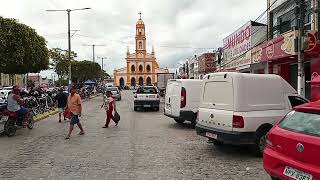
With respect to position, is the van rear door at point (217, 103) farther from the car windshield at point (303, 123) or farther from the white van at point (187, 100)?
the white van at point (187, 100)

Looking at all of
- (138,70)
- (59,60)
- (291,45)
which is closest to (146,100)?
(291,45)

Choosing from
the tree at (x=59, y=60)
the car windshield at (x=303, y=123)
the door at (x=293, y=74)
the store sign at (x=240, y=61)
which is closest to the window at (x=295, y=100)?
the car windshield at (x=303, y=123)

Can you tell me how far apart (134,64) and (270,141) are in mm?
132593

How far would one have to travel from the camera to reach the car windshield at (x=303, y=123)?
5887 mm

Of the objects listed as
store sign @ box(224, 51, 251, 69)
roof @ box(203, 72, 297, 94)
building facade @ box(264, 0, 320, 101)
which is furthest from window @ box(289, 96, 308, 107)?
store sign @ box(224, 51, 251, 69)

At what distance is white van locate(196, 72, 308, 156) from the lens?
9.96 meters

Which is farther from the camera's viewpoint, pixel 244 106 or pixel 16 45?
pixel 16 45

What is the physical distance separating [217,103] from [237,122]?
0.90 meters

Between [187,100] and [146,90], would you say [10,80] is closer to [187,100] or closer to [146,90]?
[146,90]

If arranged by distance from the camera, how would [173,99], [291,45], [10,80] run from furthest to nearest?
[10,80]
[291,45]
[173,99]

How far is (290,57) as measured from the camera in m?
20.8

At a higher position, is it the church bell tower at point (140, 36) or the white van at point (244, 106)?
the church bell tower at point (140, 36)

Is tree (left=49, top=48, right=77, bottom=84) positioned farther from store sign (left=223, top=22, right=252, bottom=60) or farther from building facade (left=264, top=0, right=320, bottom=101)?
building facade (left=264, top=0, right=320, bottom=101)

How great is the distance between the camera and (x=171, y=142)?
12586 millimetres
